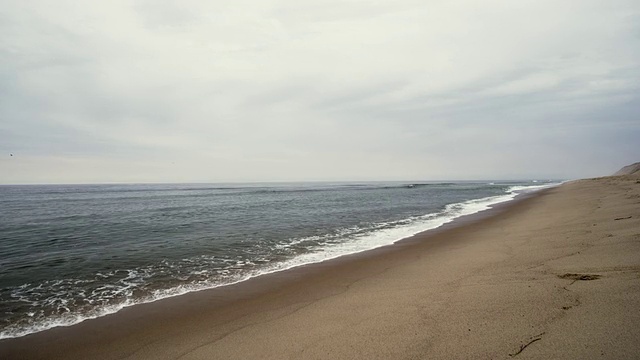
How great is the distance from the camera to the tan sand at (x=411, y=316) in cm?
377

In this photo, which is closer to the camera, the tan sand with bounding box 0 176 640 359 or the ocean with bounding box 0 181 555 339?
the tan sand with bounding box 0 176 640 359

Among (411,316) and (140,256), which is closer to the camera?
(411,316)

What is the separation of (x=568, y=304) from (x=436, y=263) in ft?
15.0

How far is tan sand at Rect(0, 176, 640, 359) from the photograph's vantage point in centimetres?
377

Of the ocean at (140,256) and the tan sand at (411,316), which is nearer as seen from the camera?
the tan sand at (411,316)

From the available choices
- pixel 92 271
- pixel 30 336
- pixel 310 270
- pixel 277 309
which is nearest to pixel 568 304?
pixel 277 309

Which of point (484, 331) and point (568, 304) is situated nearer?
point (484, 331)

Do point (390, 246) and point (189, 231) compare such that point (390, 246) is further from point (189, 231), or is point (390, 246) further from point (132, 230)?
point (132, 230)

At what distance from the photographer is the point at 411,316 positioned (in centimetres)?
494

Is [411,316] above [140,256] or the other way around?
above

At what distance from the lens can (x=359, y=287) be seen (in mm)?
7340

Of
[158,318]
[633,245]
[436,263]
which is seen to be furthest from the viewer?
[436,263]

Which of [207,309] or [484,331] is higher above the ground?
[484,331]

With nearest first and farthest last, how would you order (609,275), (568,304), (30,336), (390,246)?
(568,304) → (609,275) → (30,336) → (390,246)
